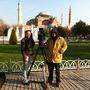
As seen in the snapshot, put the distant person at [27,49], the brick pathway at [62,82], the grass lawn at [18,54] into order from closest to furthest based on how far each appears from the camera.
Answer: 1. the brick pathway at [62,82]
2. the distant person at [27,49]
3. the grass lawn at [18,54]

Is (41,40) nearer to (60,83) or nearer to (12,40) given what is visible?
(60,83)

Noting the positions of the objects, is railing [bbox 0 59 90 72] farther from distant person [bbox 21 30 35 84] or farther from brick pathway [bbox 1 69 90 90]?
distant person [bbox 21 30 35 84]

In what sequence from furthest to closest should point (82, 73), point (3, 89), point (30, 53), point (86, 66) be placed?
point (86, 66), point (82, 73), point (30, 53), point (3, 89)

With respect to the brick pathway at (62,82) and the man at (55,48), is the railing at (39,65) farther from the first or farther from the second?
the man at (55,48)

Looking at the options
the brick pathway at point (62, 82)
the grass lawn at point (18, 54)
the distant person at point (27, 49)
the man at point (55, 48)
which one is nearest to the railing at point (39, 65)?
the brick pathway at point (62, 82)

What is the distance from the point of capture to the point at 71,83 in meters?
10.3

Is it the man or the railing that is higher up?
the man

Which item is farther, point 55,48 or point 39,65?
point 39,65

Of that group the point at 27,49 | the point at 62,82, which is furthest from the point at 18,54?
the point at 27,49

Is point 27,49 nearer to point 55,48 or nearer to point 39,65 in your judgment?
point 55,48

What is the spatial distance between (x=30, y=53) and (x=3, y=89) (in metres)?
1.41

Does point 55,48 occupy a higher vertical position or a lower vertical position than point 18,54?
higher

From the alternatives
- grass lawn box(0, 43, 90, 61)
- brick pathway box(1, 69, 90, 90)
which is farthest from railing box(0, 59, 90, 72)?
grass lawn box(0, 43, 90, 61)

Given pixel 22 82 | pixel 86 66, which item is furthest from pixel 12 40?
pixel 22 82
